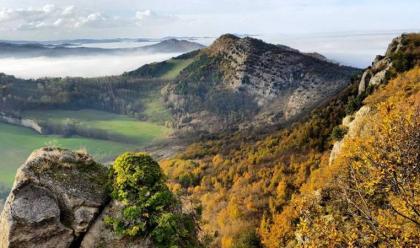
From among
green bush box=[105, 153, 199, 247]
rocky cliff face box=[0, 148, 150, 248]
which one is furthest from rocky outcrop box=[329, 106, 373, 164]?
rocky cliff face box=[0, 148, 150, 248]

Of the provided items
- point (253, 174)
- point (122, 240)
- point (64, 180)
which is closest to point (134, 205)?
point (122, 240)

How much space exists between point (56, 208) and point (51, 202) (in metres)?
0.46

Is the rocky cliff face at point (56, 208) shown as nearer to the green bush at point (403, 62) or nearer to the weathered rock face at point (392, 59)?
the weathered rock face at point (392, 59)

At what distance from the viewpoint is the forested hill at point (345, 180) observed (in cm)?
2339

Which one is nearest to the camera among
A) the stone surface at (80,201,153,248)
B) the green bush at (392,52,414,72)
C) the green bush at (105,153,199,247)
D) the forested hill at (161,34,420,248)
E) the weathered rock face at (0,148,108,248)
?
the forested hill at (161,34,420,248)

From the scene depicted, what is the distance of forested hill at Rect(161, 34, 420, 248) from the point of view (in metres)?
23.4

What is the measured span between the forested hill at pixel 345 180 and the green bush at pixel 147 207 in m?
2.79

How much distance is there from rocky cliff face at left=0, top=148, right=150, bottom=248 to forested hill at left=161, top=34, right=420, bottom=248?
602 cm

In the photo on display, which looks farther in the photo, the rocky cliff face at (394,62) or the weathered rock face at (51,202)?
the rocky cliff face at (394,62)

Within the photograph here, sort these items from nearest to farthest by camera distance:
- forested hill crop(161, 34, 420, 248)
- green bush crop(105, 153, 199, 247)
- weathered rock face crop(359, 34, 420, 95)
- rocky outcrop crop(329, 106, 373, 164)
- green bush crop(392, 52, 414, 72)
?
forested hill crop(161, 34, 420, 248) < green bush crop(105, 153, 199, 247) < rocky outcrop crop(329, 106, 373, 164) < green bush crop(392, 52, 414, 72) < weathered rock face crop(359, 34, 420, 95)

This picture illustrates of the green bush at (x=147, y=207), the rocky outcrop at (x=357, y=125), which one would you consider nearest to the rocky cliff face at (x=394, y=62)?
the rocky outcrop at (x=357, y=125)

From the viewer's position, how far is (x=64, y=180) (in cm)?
2884

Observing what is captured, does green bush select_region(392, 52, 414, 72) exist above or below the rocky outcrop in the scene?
above

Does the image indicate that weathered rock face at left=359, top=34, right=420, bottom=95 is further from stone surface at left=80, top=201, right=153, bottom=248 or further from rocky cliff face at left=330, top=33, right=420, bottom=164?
stone surface at left=80, top=201, right=153, bottom=248
